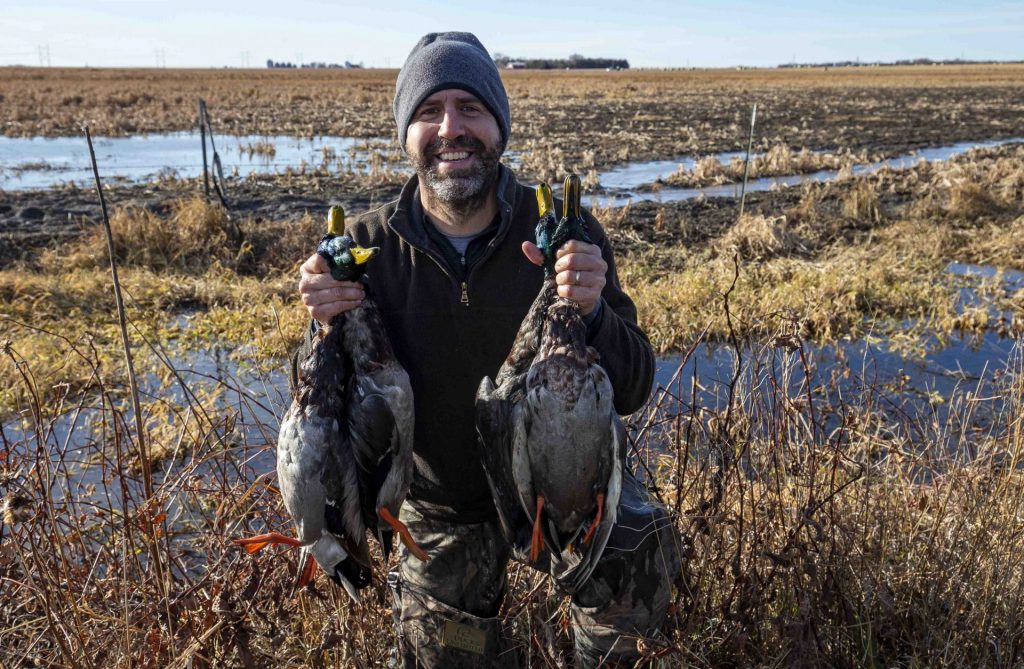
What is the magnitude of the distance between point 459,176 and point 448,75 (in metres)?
0.40

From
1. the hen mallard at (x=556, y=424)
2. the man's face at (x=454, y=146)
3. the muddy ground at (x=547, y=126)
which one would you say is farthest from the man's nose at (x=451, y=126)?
the muddy ground at (x=547, y=126)

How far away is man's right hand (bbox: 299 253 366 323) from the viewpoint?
261 cm

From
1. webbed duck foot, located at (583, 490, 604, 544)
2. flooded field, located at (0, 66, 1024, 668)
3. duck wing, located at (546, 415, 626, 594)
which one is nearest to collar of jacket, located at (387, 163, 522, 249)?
flooded field, located at (0, 66, 1024, 668)

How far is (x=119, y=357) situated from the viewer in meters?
7.03

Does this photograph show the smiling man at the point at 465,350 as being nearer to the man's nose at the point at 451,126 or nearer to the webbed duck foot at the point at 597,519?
the man's nose at the point at 451,126

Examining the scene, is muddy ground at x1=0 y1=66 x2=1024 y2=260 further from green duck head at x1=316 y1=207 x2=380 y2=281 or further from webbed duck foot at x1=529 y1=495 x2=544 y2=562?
webbed duck foot at x1=529 y1=495 x2=544 y2=562

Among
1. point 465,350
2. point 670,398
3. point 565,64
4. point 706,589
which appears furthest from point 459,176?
point 565,64

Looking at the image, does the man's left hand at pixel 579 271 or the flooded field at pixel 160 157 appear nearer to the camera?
the man's left hand at pixel 579 271

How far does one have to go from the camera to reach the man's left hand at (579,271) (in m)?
2.51

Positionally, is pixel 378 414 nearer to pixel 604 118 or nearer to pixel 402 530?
pixel 402 530

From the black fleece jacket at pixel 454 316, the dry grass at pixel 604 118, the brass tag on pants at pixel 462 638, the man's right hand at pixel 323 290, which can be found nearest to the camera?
the man's right hand at pixel 323 290

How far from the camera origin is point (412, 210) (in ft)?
10.8

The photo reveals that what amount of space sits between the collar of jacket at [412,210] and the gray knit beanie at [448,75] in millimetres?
201

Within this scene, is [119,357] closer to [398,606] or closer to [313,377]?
[398,606]
